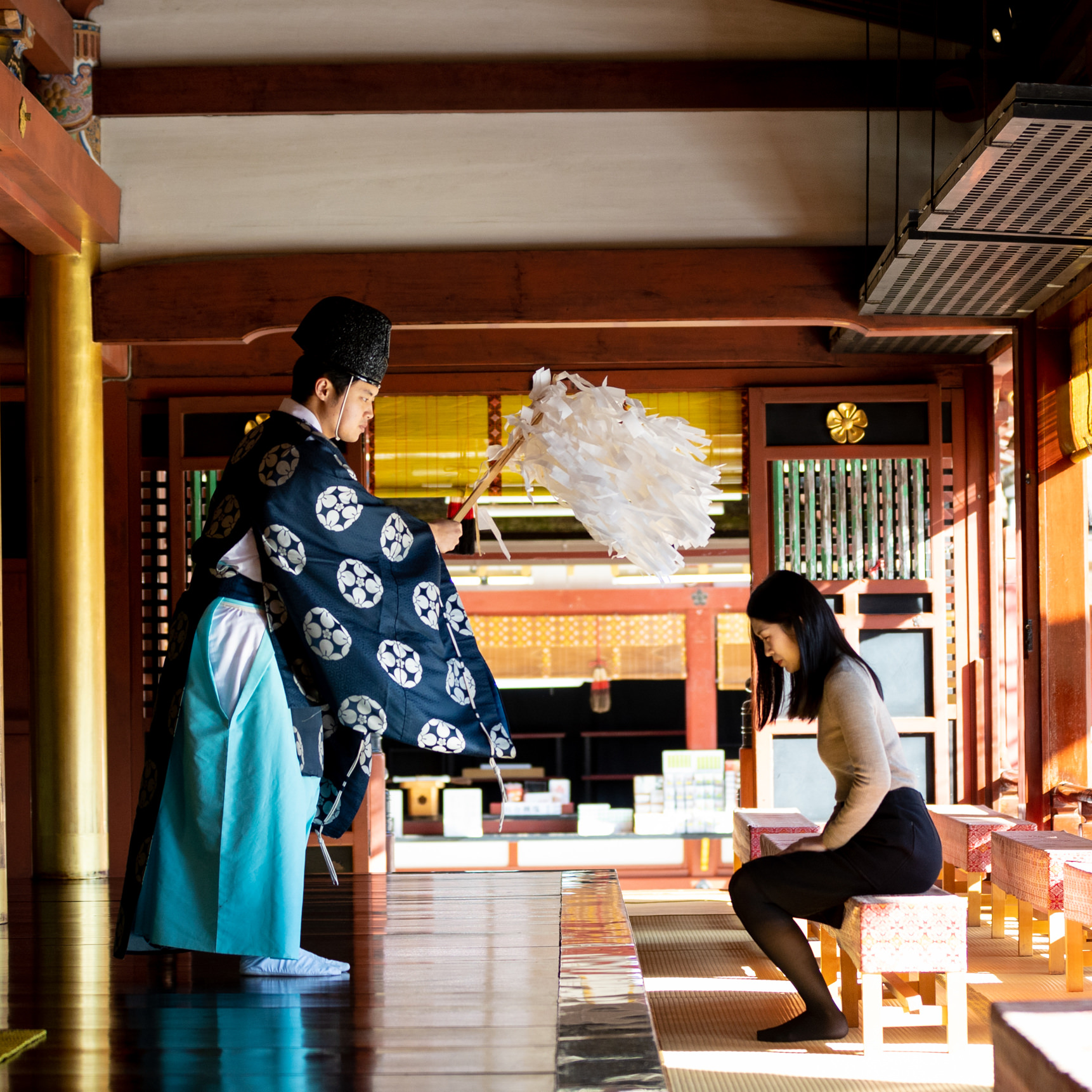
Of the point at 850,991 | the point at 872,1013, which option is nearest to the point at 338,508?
the point at 872,1013

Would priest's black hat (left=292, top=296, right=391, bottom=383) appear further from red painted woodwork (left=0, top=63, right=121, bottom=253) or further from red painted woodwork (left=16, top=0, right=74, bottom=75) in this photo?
red painted woodwork (left=16, top=0, right=74, bottom=75)

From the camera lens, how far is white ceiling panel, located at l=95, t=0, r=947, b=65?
4375 millimetres

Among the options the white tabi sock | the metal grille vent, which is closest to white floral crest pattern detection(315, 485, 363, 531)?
the white tabi sock

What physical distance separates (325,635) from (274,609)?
0.13m

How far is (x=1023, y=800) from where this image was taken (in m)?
4.47

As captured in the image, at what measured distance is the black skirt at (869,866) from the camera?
292 centimetres

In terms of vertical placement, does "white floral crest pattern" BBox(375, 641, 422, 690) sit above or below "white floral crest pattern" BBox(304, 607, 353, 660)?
below

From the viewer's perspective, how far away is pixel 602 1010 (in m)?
1.90

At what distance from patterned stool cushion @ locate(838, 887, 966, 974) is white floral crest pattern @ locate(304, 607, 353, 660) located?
1.49m

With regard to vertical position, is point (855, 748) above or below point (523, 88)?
below

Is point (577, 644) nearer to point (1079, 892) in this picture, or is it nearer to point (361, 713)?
point (1079, 892)

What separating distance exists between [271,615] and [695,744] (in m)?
7.16

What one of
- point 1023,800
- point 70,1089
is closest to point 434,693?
point 70,1089

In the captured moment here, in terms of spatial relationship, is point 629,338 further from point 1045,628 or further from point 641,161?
Result: point 1045,628
